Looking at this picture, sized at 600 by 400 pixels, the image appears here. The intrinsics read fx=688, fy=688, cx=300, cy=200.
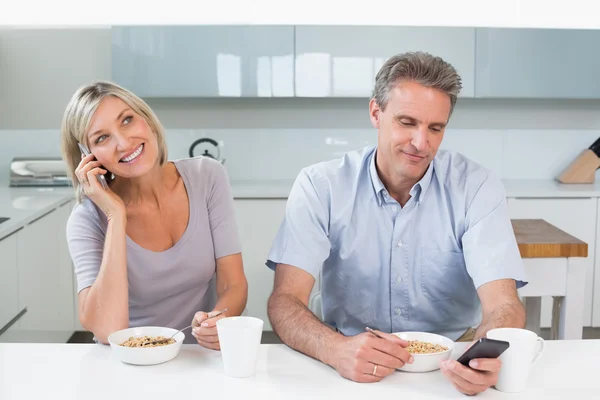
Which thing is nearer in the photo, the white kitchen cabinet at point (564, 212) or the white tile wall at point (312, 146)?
the white kitchen cabinet at point (564, 212)

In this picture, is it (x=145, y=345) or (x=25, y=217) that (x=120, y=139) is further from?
(x=25, y=217)

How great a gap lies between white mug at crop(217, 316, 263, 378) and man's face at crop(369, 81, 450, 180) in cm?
67

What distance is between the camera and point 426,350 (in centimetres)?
129

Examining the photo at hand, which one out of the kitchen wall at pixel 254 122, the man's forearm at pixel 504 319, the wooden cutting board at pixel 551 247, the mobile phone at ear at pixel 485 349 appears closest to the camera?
the mobile phone at ear at pixel 485 349

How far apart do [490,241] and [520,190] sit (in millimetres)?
2013

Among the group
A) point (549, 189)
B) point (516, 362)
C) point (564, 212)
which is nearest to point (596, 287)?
point (564, 212)

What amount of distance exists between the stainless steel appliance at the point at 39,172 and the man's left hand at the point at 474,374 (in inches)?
117

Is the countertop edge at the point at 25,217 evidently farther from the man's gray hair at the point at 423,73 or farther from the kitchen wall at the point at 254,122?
the man's gray hair at the point at 423,73

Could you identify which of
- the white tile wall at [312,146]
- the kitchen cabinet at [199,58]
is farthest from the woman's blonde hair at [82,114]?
the white tile wall at [312,146]

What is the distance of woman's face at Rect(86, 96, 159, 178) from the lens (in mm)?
1741

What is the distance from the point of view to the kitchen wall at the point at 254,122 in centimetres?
408

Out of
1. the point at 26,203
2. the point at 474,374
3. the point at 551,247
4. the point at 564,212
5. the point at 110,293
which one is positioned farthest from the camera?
the point at 564,212

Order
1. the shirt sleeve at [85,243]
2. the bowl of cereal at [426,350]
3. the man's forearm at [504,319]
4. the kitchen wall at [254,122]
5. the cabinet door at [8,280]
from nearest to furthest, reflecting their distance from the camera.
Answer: the bowl of cereal at [426,350] → the man's forearm at [504,319] → the shirt sleeve at [85,243] → the cabinet door at [8,280] → the kitchen wall at [254,122]

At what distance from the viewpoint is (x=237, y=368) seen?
48.5 inches
